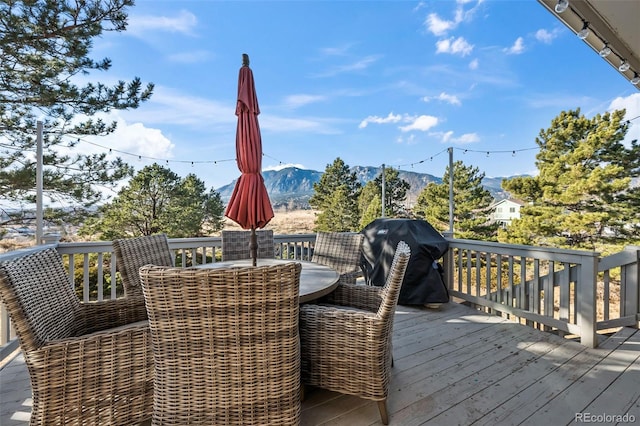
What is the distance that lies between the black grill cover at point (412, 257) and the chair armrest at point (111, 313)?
2686 millimetres

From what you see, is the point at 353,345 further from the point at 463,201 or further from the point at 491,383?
the point at 463,201

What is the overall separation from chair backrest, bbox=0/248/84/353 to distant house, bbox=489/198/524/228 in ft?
51.4

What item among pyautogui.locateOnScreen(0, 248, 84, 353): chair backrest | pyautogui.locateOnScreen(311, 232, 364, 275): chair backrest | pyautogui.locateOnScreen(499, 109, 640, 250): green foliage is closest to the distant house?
pyautogui.locateOnScreen(499, 109, 640, 250): green foliage

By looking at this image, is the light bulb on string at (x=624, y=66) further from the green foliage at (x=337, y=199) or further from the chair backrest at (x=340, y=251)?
the green foliage at (x=337, y=199)

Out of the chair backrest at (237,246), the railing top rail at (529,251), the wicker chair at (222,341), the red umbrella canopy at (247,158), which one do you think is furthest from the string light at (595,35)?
the chair backrest at (237,246)

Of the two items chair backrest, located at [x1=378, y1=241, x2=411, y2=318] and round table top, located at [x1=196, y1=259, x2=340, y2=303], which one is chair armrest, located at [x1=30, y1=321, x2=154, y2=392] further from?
chair backrest, located at [x1=378, y1=241, x2=411, y2=318]

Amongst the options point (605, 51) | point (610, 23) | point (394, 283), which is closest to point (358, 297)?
point (394, 283)

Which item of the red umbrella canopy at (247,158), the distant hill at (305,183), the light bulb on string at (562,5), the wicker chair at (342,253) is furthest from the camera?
the distant hill at (305,183)

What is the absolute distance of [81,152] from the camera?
707cm

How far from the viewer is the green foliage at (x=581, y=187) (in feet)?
38.2

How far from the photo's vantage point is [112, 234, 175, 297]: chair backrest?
2.46m

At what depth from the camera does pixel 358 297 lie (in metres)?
2.34

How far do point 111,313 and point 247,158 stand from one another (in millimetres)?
1379

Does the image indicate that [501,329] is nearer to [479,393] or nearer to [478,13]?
[479,393]
